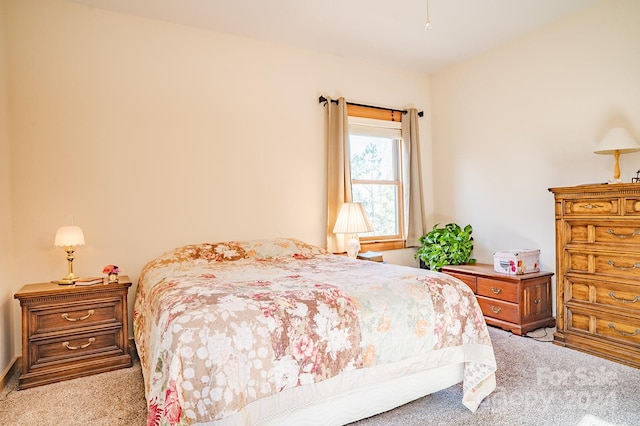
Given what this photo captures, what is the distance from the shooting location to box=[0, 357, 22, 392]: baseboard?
7.78 feet

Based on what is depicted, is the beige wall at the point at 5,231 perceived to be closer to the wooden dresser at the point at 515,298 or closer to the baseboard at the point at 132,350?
the baseboard at the point at 132,350

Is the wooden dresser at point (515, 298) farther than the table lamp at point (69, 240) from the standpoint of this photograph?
Yes

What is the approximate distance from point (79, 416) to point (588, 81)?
4.36 meters

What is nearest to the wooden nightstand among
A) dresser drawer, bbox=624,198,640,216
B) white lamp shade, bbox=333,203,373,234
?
white lamp shade, bbox=333,203,373,234

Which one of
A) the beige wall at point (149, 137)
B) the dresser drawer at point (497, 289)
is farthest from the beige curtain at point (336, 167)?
the dresser drawer at point (497, 289)

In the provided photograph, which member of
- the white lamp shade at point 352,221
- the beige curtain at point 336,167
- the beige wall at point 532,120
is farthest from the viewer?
the beige curtain at point 336,167

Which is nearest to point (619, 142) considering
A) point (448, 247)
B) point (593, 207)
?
point (593, 207)

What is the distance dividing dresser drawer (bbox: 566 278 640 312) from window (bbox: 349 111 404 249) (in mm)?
1858

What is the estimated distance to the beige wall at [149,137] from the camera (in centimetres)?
279

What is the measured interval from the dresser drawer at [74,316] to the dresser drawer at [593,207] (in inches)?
134

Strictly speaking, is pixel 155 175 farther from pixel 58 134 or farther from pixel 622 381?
pixel 622 381

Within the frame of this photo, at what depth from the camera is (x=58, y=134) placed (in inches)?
113

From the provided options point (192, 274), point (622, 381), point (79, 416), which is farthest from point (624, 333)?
point (79, 416)

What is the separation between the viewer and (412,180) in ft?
14.5
